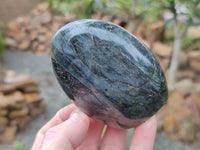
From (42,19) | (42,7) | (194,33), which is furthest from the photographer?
(42,7)

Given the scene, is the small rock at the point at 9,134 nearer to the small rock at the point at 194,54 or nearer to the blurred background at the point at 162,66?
the blurred background at the point at 162,66

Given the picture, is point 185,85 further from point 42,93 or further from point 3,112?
point 3,112

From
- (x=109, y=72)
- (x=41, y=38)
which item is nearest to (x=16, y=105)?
(x=109, y=72)

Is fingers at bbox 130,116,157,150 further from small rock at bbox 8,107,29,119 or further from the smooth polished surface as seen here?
small rock at bbox 8,107,29,119

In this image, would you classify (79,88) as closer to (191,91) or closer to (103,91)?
(103,91)

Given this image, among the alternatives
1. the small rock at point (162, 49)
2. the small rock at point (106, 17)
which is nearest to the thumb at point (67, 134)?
the small rock at point (106, 17)

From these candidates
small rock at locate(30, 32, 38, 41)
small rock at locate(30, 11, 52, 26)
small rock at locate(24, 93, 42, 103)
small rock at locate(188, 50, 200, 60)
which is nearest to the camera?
small rock at locate(24, 93, 42, 103)

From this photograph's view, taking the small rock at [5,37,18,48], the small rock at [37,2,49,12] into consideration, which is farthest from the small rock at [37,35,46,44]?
the small rock at [37,2,49,12]
